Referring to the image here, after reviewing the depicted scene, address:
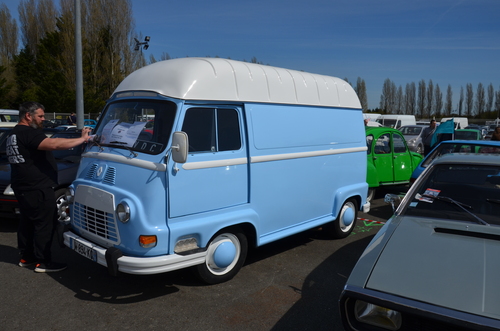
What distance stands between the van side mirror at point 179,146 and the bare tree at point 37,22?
179 feet

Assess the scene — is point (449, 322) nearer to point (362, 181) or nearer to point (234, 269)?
point (234, 269)

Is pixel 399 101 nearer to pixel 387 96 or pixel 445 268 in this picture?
pixel 387 96

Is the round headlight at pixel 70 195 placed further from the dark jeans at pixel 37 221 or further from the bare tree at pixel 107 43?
the bare tree at pixel 107 43

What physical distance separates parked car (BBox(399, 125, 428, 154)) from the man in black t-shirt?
18358 mm

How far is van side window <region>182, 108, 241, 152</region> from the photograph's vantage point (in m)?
4.38

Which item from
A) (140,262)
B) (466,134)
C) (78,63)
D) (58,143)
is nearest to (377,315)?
(140,262)

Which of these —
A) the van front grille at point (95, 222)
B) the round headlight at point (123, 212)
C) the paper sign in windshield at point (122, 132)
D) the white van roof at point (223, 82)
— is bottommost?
the van front grille at point (95, 222)

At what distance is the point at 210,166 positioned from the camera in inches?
174

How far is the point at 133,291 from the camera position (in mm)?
4598

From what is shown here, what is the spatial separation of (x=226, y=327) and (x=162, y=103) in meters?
2.40

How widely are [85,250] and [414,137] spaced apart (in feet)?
66.5

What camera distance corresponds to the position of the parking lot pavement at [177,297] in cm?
391

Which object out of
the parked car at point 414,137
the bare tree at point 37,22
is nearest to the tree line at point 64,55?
the bare tree at point 37,22

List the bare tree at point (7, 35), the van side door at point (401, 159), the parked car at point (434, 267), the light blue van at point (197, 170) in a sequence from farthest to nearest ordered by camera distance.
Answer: the bare tree at point (7, 35), the van side door at point (401, 159), the light blue van at point (197, 170), the parked car at point (434, 267)
